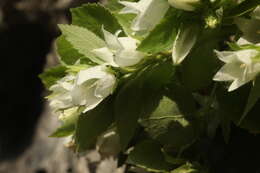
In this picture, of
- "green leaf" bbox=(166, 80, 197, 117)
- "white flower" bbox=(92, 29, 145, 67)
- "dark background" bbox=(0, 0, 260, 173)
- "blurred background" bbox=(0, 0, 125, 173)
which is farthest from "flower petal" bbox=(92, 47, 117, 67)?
"dark background" bbox=(0, 0, 260, 173)

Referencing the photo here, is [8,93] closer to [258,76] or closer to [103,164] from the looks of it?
[103,164]

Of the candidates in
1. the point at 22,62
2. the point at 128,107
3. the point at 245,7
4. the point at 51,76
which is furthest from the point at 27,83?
the point at 245,7

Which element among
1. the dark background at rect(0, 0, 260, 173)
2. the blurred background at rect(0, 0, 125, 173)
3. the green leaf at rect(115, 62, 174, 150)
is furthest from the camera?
the dark background at rect(0, 0, 260, 173)

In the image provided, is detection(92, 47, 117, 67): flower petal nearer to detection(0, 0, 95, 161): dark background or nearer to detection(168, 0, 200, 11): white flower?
detection(168, 0, 200, 11): white flower

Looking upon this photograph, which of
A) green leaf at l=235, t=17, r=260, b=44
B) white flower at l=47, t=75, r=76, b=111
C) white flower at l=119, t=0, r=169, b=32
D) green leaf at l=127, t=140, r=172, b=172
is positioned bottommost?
green leaf at l=127, t=140, r=172, b=172

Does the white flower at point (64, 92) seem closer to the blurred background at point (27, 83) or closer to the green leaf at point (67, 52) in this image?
the green leaf at point (67, 52)

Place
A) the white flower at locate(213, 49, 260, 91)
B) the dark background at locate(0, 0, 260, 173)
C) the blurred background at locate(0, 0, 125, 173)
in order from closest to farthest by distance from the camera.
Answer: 1. the white flower at locate(213, 49, 260, 91)
2. the blurred background at locate(0, 0, 125, 173)
3. the dark background at locate(0, 0, 260, 173)

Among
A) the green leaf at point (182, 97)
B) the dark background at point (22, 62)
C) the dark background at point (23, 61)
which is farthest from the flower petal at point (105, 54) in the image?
the dark background at point (22, 62)

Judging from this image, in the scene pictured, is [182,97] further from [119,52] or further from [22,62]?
[22,62]
